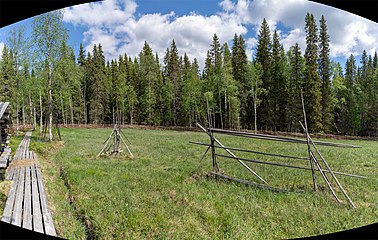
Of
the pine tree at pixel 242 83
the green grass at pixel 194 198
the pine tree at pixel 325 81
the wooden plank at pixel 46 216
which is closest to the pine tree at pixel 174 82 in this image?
the green grass at pixel 194 198

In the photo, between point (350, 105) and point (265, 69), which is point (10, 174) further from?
point (350, 105)

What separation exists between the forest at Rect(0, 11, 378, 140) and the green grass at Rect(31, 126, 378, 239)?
0.55 meters

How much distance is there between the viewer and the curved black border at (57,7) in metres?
2.83

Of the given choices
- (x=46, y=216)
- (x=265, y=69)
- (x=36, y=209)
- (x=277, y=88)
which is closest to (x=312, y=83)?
(x=277, y=88)

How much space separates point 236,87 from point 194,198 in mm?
2233

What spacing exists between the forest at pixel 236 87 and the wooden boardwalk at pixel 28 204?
5.37 feet

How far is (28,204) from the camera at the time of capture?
12.2 feet

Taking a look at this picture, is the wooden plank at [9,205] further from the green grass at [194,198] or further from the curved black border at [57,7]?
the green grass at [194,198]

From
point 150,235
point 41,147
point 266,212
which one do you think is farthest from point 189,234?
point 41,147

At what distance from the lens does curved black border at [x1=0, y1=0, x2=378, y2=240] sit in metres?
2.83

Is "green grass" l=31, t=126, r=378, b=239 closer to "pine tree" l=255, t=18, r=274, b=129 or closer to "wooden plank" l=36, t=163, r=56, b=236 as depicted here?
"wooden plank" l=36, t=163, r=56, b=236

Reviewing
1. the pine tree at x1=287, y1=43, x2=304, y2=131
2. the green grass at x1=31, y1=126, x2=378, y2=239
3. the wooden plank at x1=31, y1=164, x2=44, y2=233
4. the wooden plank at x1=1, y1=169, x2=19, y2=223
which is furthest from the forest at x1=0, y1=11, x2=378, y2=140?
the wooden plank at x1=1, y1=169, x2=19, y2=223

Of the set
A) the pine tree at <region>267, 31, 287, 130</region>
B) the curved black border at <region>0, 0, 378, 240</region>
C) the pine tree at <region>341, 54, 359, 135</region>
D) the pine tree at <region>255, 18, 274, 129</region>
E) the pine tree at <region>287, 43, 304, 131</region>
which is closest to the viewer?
the curved black border at <region>0, 0, 378, 240</region>

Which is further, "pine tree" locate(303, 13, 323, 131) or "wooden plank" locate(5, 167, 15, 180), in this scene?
"wooden plank" locate(5, 167, 15, 180)
